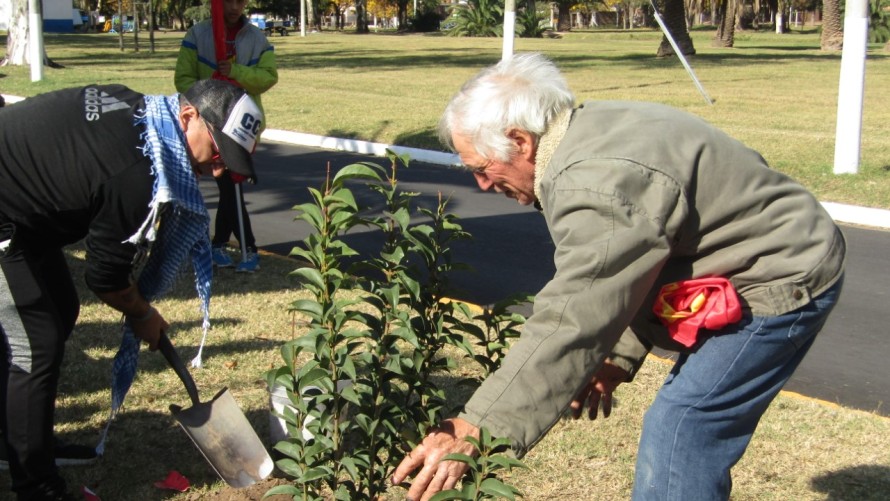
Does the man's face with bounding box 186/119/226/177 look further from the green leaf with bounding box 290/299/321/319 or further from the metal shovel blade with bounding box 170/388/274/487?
the metal shovel blade with bounding box 170/388/274/487

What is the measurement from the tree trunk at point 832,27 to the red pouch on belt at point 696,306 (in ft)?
126

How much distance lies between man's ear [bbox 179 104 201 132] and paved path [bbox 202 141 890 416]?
11.4 feet

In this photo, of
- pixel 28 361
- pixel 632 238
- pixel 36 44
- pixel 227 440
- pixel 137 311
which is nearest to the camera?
pixel 632 238

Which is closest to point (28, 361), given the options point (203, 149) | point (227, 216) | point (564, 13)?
point (203, 149)

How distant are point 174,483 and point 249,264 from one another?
3.36 metres

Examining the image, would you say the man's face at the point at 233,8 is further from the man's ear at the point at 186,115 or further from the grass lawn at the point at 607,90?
the grass lawn at the point at 607,90

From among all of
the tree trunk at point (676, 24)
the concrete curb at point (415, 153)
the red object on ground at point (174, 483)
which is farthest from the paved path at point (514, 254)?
the tree trunk at point (676, 24)

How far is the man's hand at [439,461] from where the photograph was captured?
2.41m

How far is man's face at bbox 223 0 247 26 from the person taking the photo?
267 inches

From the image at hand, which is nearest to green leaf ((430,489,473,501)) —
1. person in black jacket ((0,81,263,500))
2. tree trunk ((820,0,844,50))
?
person in black jacket ((0,81,263,500))

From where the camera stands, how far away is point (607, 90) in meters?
Answer: 20.2

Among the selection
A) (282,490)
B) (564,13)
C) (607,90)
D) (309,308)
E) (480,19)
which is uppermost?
(564,13)

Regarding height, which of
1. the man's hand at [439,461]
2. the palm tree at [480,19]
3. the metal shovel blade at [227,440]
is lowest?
the metal shovel blade at [227,440]

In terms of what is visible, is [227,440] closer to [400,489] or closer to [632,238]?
[400,489]
